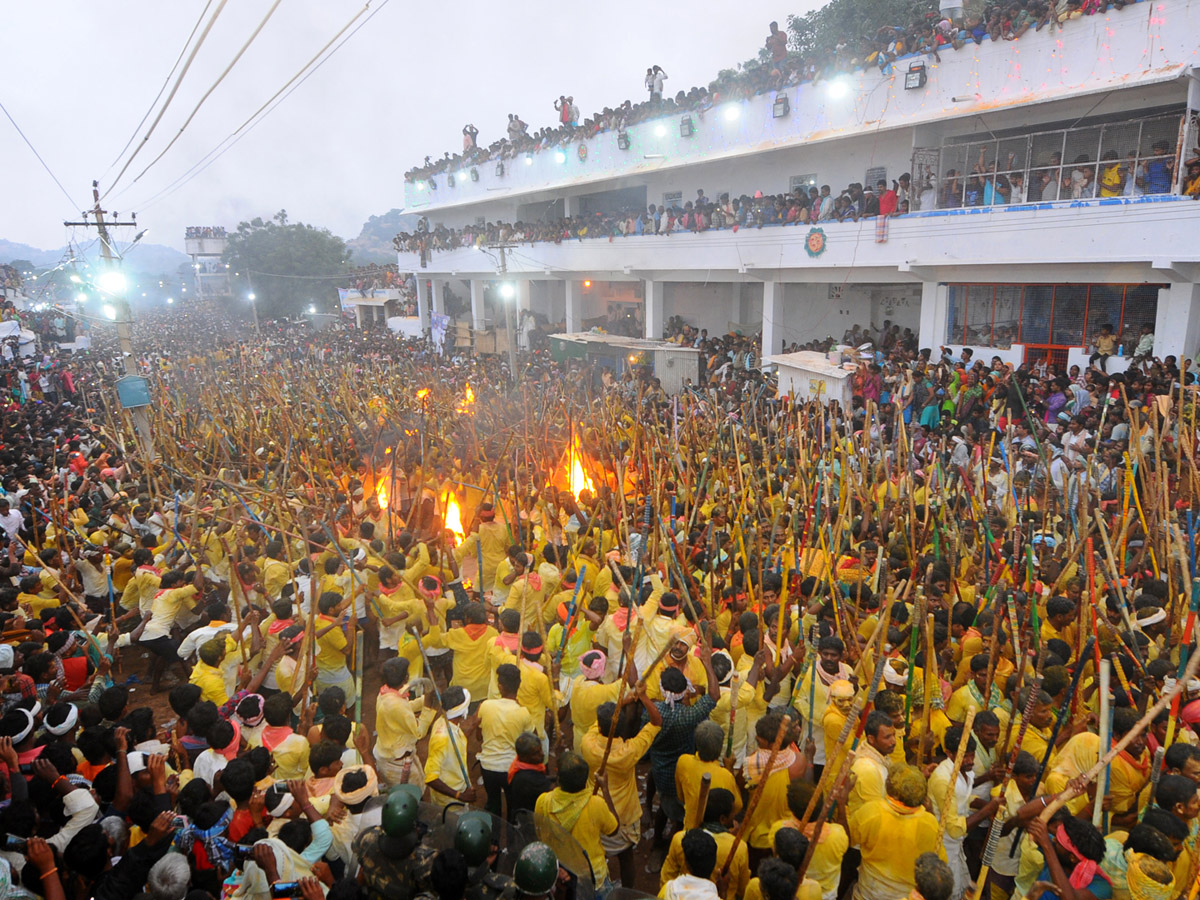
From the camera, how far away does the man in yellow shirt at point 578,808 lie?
3576 millimetres

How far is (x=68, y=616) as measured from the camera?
5.74 metres

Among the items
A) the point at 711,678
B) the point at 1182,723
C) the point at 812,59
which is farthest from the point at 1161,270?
the point at 711,678

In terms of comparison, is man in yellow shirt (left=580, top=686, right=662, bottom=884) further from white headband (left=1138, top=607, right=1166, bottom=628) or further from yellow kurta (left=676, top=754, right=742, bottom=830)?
white headband (left=1138, top=607, right=1166, bottom=628)

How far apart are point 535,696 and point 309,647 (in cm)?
140

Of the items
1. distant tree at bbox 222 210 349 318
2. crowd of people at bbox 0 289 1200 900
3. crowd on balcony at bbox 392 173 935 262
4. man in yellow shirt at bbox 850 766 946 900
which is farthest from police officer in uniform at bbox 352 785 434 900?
distant tree at bbox 222 210 349 318

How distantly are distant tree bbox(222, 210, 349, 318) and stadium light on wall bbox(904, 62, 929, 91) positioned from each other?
44.1 metres

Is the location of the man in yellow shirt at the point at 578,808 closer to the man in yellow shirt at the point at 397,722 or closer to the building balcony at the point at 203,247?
the man in yellow shirt at the point at 397,722

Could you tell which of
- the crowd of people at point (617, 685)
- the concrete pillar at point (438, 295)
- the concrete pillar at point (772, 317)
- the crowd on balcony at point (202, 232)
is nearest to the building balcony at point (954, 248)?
the concrete pillar at point (772, 317)

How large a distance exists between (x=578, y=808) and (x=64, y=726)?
2701 millimetres

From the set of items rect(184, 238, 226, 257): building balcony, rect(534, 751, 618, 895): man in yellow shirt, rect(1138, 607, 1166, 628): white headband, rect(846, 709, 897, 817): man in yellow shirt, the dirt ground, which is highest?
rect(184, 238, 226, 257): building balcony

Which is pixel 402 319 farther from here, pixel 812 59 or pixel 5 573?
pixel 5 573

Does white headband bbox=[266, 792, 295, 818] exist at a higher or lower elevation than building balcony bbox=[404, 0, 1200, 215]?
lower

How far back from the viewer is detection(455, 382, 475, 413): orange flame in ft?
47.2

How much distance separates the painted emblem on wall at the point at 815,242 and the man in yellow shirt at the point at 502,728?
47.6 feet
